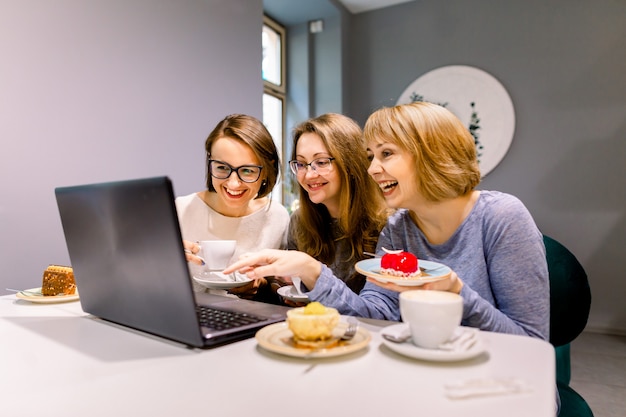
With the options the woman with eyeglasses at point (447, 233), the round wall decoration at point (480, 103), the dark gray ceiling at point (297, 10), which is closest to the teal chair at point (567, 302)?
the woman with eyeglasses at point (447, 233)

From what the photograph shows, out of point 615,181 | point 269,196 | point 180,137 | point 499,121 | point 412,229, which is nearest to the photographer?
point 412,229

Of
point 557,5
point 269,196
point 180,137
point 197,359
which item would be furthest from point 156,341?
point 557,5

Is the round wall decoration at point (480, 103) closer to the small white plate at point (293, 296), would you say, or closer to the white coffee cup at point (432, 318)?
the small white plate at point (293, 296)

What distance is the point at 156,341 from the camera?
748 mm

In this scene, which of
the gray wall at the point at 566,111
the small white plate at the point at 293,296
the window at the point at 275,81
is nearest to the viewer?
the small white plate at the point at 293,296

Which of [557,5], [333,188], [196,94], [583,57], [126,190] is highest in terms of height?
[557,5]

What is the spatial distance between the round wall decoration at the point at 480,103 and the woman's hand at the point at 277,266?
9.99 ft

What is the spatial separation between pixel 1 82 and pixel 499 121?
3.33 m

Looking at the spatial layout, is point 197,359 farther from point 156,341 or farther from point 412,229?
point 412,229

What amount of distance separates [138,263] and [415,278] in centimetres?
50

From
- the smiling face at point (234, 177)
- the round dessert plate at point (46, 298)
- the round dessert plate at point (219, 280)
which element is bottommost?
the round dessert plate at point (46, 298)

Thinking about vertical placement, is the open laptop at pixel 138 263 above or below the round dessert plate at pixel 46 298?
above

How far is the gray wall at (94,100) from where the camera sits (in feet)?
5.11

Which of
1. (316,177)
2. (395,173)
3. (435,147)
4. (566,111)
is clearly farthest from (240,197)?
(566,111)
